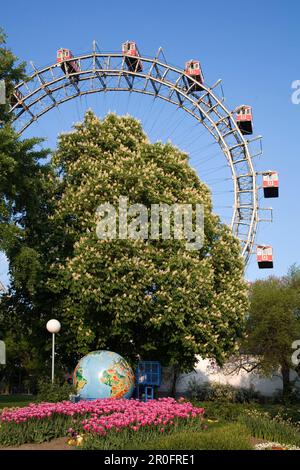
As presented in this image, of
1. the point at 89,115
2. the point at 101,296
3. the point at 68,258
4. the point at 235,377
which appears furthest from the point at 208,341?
the point at 235,377

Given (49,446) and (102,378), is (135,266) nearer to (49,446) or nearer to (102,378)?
(102,378)

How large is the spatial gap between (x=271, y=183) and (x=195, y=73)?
10426 millimetres

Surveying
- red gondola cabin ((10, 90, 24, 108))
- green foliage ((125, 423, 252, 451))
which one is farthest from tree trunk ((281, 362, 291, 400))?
green foliage ((125, 423, 252, 451))

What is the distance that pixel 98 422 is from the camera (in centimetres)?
1419

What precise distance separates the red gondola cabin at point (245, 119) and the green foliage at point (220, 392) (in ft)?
65.1

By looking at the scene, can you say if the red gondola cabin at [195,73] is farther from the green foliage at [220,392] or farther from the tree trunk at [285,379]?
Result: the green foliage at [220,392]

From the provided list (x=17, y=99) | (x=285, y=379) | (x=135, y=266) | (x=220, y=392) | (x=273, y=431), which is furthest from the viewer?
(x=17, y=99)

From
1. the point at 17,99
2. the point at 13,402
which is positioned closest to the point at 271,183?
the point at 17,99

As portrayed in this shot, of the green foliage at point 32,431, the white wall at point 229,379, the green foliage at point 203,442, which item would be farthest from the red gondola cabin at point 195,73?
the green foliage at point 203,442

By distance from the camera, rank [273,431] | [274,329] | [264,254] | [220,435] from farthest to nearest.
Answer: [264,254] → [274,329] → [273,431] → [220,435]

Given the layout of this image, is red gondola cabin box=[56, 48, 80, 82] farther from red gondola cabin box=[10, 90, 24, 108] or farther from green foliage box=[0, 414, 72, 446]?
green foliage box=[0, 414, 72, 446]

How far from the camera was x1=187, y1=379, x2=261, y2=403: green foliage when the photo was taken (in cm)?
3984

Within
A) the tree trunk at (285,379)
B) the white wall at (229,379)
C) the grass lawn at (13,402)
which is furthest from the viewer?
the white wall at (229,379)

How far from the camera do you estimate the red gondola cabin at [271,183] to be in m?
44.8
